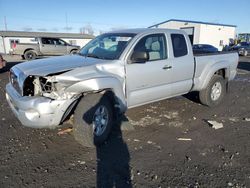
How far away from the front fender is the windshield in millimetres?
545

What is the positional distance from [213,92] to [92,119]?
3.89m

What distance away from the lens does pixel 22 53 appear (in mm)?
20531

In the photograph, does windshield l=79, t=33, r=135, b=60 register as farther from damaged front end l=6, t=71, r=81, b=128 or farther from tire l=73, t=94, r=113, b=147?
damaged front end l=6, t=71, r=81, b=128

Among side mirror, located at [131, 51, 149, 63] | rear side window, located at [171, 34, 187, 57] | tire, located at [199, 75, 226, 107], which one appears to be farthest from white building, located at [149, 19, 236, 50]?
side mirror, located at [131, 51, 149, 63]

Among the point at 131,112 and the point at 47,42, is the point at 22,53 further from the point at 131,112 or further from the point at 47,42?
the point at 131,112

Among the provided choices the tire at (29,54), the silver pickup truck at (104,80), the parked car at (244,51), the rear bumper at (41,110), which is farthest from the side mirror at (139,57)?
the parked car at (244,51)

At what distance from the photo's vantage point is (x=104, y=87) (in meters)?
4.05

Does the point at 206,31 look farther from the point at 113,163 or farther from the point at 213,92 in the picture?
the point at 113,163

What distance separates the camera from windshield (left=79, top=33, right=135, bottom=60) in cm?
462

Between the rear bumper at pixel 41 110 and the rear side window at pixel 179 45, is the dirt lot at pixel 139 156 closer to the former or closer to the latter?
the rear bumper at pixel 41 110

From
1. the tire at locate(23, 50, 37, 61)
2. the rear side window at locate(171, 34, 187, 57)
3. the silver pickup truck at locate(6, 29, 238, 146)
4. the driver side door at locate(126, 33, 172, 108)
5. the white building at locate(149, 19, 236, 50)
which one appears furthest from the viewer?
the white building at locate(149, 19, 236, 50)

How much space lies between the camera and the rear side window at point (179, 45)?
535cm

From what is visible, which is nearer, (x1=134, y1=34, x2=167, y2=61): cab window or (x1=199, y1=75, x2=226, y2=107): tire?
(x1=134, y1=34, x2=167, y2=61): cab window

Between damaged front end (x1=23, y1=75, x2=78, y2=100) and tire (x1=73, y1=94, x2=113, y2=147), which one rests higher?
damaged front end (x1=23, y1=75, x2=78, y2=100)
